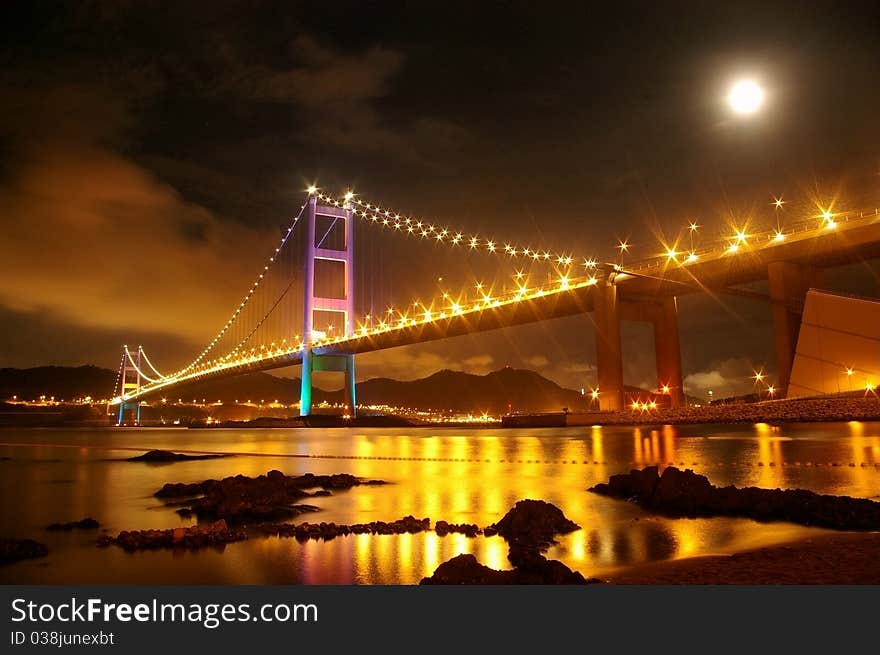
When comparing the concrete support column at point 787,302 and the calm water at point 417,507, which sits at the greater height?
the concrete support column at point 787,302

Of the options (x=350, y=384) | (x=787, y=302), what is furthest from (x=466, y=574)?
(x=350, y=384)

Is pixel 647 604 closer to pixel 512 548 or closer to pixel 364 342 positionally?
pixel 512 548

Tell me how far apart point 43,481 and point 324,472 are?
6255 mm

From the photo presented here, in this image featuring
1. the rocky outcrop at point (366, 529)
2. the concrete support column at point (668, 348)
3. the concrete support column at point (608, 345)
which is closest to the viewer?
the rocky outcrop at point (366, 529)

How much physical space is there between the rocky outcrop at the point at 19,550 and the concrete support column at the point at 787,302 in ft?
88.0

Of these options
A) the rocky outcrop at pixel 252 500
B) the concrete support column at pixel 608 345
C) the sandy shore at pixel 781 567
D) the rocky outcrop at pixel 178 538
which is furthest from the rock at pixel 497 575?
the concrete support column at pixel 608 345

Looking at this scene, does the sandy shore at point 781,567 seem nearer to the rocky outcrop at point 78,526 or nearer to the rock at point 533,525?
the rock at point 533,525

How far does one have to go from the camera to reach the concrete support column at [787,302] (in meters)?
26.0

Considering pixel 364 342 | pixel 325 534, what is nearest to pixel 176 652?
pixel 325 534

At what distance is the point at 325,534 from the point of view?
6.36 metres

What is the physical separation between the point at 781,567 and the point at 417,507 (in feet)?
16.5

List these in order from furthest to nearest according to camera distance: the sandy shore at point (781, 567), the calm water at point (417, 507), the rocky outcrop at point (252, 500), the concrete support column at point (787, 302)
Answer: the concrete support column at point (787, 302), the rocky outcrop at point (252, 500), the calm water at point (417, 507), the sandy shore at point (781, 567)

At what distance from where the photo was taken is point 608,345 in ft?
105

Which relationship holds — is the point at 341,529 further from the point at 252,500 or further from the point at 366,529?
the point at 252,500
